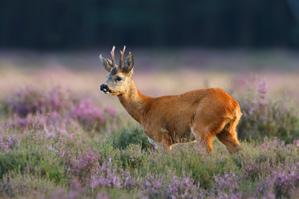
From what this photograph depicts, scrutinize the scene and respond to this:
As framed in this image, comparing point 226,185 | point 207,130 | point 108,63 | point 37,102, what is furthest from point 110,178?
point 37,102

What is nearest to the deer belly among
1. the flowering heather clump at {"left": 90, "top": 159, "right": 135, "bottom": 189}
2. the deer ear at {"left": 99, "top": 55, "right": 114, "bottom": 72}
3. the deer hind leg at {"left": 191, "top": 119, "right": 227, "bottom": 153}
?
the deer hind leg at {"left": 191, "top": 119, "right": 227, "bottom": 153}

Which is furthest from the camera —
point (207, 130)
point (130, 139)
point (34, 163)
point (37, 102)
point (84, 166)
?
point (37, 102)

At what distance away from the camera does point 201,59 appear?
37312 mm

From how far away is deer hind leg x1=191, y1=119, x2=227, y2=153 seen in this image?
39.4ft

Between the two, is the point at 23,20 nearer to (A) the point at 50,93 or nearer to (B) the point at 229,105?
(A) the point at 50,93

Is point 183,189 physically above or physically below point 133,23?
above

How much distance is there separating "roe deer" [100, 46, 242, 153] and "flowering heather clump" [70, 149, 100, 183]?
4.75 feet

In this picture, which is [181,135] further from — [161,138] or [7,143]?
[7,143]

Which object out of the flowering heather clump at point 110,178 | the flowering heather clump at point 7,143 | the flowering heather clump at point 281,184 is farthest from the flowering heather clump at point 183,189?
the flowering heather clump at point 7,143

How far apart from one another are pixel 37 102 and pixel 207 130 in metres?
5.89

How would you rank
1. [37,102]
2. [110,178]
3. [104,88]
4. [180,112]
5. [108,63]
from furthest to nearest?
1. [37,102]
2. [108,63]
3. [104,88]
4. [180,112]
5. [110,178]

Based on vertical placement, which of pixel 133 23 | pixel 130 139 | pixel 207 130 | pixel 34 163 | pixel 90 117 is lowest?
pixel 133 23

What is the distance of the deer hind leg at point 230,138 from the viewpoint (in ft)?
40.5

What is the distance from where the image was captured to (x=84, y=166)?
36.3 ft
